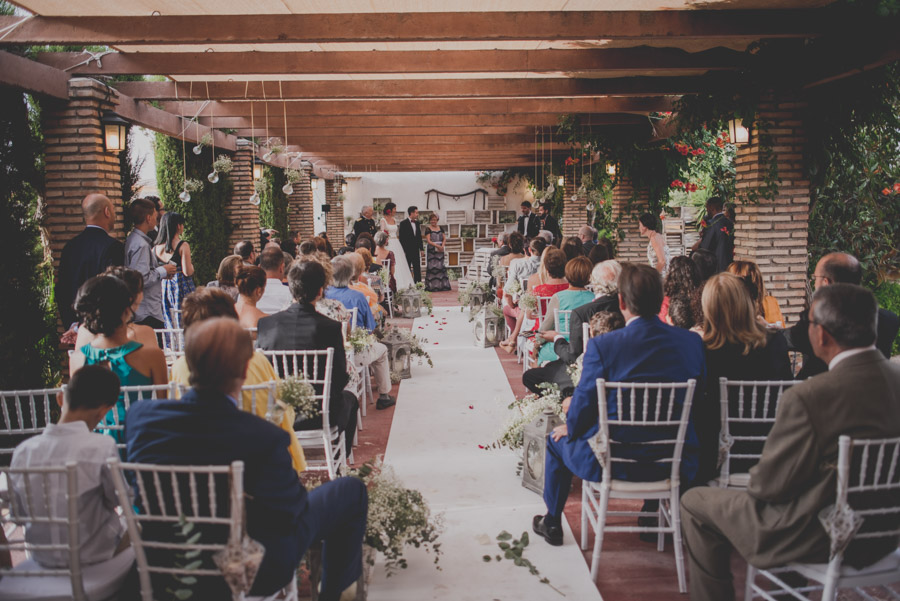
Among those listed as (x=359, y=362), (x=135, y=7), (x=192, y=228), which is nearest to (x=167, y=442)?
(x=359, y=362)

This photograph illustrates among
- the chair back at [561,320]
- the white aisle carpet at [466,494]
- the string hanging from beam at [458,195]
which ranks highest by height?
the string hanging from beam at [458,195]

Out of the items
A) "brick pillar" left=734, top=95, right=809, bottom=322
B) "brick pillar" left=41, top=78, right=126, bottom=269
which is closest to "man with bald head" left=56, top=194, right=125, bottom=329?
"brick pillar" left=41, top=78, right=126, bottom=269

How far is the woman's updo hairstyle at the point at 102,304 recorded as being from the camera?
8.76 feet

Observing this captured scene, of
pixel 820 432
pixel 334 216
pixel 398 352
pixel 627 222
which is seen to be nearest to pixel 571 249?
pixel 398 352

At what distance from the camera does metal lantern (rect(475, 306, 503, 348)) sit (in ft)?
26.5

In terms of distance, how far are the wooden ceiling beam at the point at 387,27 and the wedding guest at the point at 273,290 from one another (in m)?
1.57

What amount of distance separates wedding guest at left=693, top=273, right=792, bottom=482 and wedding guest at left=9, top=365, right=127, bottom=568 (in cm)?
233

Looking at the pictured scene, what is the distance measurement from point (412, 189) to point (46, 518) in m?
19.7

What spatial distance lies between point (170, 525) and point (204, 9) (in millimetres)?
4160

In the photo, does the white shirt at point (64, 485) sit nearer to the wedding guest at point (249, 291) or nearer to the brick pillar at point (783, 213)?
the wedding guest at point (249, 291)

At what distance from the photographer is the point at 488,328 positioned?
8078mm

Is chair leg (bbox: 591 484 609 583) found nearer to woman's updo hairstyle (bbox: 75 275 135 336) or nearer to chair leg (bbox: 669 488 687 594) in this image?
chair leg (bbox: 669 488 687 594)

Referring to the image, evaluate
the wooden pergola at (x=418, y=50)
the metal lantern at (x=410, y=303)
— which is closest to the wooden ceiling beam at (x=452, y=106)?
the wooden pergola at (x=418, y=50)

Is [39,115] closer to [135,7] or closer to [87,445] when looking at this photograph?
[135,7]
